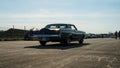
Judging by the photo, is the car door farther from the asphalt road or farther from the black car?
the asphalt road

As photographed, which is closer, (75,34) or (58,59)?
(58,59)

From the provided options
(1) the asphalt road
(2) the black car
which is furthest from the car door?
(1) the asphalt road

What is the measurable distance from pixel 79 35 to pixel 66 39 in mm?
3334

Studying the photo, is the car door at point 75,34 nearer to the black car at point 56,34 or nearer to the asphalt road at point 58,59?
the black car at point 56,34

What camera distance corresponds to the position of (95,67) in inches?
327

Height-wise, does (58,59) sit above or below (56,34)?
below

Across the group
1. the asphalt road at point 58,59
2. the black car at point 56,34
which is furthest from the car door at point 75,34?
the asphalt road at point 58,59

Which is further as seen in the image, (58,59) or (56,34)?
(56,34)

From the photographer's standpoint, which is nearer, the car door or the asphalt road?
the asphalt road

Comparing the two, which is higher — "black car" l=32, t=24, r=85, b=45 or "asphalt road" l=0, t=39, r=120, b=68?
"black car" l=32, t=24, r=85, b=45

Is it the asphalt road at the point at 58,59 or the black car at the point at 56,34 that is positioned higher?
the black car at the point at 56,34

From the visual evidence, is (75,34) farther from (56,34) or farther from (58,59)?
(58,59)

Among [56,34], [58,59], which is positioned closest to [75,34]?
[56,34]

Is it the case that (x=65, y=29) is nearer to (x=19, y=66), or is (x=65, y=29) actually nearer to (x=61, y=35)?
(x=61, y=35)
